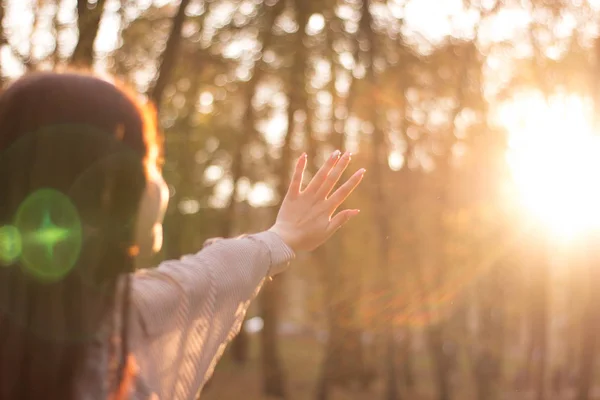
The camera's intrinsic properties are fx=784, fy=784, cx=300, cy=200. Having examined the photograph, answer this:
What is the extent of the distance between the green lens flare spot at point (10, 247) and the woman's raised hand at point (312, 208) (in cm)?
86

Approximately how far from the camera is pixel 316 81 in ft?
58.0

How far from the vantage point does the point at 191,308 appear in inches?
67.2

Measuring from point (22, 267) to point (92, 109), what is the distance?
1.03 ft

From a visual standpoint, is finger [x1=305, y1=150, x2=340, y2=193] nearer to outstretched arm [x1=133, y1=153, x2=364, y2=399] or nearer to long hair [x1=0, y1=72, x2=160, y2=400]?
outstretched arm [x1=133, y1=153, x2=364, y2=399]

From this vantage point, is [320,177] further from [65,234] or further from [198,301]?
[65,234]

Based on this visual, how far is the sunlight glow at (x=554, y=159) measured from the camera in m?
19.1

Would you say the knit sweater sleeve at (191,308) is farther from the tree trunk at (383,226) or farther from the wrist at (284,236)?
the tree trunk at (383,226)

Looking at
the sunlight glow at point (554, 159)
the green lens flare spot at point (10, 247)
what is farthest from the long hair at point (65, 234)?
the sunlight glow at point (554, 159)

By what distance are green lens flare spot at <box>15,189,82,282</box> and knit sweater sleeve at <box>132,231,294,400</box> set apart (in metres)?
0.20

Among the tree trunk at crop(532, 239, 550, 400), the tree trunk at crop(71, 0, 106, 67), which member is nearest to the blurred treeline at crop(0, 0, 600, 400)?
the tree trunk at crop(532, 239, 550, 400)

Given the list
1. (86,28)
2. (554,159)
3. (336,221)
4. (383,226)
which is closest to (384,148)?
(383,226)

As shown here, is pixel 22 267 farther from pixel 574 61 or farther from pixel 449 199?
pixel 449 199

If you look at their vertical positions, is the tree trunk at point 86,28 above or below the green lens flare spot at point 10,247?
above

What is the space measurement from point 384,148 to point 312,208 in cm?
1622
